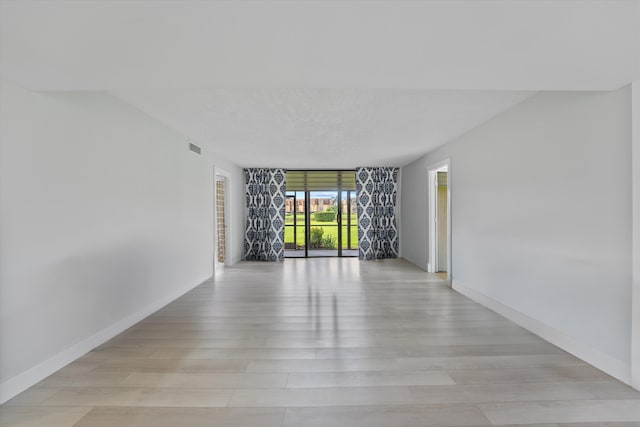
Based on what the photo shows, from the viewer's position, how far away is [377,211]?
760 centimetres

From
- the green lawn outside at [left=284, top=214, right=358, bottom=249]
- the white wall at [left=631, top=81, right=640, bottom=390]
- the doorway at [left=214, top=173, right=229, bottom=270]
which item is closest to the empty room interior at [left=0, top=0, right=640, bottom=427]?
the white wall at [left=631, top=81, right=640, bottom=390]

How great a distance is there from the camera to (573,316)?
8.07ft

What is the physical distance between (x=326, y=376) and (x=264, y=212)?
5703mm

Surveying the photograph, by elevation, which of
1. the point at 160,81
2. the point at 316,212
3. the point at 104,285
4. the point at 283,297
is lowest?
the point at 283,297

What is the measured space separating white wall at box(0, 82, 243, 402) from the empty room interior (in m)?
0.02

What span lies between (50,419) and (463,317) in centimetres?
358

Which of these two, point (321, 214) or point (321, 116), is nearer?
point (321, 116)

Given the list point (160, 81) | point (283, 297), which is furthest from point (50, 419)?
point (283, 297)

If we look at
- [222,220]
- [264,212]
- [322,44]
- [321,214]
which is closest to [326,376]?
[322,44]

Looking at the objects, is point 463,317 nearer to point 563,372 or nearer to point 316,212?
→ point 563,372

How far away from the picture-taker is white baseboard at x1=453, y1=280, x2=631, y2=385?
2.10 metres

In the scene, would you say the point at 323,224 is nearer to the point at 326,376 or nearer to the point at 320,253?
the point at 320,253

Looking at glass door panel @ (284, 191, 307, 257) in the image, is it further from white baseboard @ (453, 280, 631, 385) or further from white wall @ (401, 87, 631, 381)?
white baseboard @ (453, 280, 631, 385)

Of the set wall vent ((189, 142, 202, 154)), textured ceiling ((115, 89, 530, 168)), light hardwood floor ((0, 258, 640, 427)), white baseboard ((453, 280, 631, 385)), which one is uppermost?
textured ceiling ((115, 89, 530, 168))
